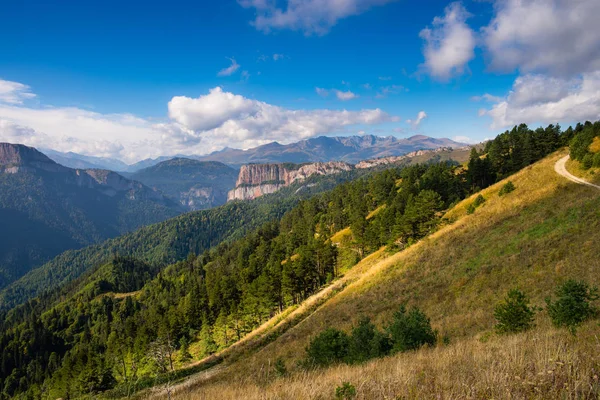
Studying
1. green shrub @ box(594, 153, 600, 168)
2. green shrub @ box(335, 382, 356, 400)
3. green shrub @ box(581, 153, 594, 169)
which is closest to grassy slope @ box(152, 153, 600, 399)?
green shrub @ box(335, 382, 356, 400)

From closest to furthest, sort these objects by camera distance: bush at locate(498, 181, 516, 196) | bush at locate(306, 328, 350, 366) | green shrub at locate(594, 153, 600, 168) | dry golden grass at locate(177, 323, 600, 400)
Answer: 1. dry golden grass at locate(177, 323, 600, 400)
2. bush at locate(306, 328, 350, 366)
3. green shrub at locate(594, 153, 600, 168)
4. bush at locate(498, 181, 516, 196)

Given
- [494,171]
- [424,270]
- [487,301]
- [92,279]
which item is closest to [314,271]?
[424,270]

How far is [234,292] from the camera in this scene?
7731 cm

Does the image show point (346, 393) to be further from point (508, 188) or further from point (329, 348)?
point (508, 188)

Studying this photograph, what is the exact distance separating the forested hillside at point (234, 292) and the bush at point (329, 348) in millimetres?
8653

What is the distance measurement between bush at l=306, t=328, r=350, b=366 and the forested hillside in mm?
8653

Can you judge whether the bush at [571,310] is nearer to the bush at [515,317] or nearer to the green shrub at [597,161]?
the bush at [515,317]

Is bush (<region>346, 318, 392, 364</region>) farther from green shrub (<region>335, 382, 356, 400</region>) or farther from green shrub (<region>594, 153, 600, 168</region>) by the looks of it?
green shrub (<region>594, 153, 600, 168</region>)

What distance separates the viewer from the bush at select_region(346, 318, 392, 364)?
1180 centimetres

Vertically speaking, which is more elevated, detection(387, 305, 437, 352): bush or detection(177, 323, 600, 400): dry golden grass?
detection(177, 323, 600, 400): dry golden grass

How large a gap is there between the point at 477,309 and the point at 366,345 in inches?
494

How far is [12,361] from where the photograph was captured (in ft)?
372

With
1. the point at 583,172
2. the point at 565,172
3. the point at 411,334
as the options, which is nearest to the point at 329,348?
the point at 411,334

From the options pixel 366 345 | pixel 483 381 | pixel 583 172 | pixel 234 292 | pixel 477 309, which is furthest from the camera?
pixel 234 292
